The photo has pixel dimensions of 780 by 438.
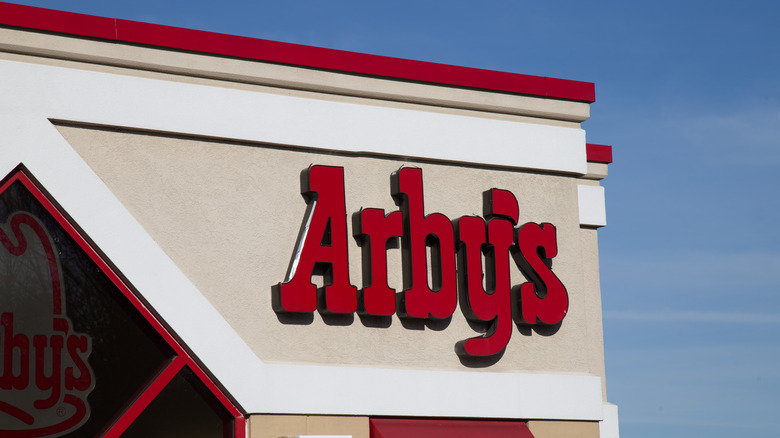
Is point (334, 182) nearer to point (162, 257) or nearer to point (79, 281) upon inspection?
point (162, 257)

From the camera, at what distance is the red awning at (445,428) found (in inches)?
494

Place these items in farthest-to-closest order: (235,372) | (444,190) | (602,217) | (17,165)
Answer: (602,217)
(444,190)
(235,372)
(17,165)

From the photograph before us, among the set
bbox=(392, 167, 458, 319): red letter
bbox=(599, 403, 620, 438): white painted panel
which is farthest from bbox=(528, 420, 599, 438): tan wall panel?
bbox=(392, 167, 458, 319): red letter

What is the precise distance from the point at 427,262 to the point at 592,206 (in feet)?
14.7

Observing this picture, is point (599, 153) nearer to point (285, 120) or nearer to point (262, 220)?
point (285, 120)

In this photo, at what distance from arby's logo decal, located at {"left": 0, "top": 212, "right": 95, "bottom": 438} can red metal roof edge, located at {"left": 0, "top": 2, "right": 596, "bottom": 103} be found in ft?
7.85

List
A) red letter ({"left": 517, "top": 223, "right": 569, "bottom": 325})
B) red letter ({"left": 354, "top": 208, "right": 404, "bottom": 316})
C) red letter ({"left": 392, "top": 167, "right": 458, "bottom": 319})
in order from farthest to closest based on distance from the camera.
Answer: red letter ({"left": 517, "top": 223, "right": 569, "bottom": 325}), red letter ({"left": 392, "top": 167, "right": 458, "bottom": 319}), red letter ({"left": 354, "top": 208, "right": 404, "bottom": 316})

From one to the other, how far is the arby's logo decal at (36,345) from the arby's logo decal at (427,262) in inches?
100

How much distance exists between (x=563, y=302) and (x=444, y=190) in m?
2.34

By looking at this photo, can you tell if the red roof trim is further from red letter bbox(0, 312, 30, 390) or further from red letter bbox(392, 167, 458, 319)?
red letter bbox(0, 312, 30, 390)

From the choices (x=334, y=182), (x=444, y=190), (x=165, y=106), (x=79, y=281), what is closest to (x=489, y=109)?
(x=444, y=190)

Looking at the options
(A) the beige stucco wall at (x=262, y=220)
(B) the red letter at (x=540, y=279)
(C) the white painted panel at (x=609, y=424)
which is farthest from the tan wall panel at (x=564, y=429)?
(C) the white painted panel at (x=609, y=424)

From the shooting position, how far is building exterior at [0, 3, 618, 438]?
1122 cm

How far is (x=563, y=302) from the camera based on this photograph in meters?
14.0
